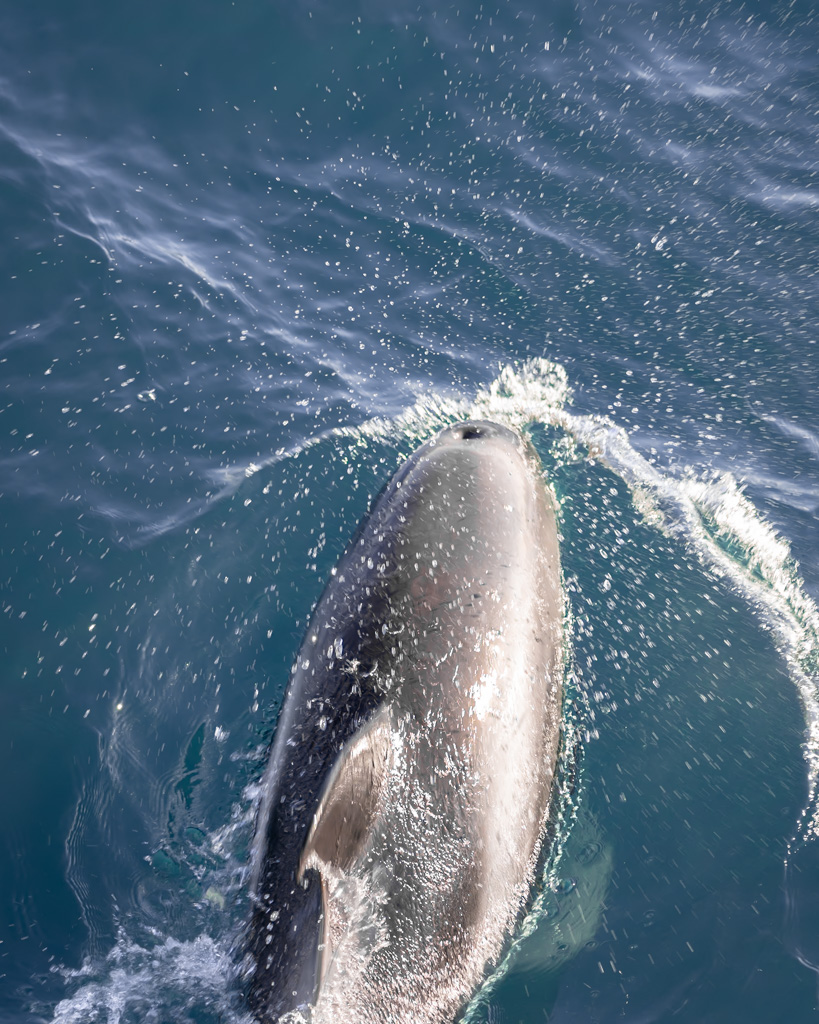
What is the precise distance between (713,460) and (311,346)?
4242 mm

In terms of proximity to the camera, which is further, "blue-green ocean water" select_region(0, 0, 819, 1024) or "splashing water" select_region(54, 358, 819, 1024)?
"blue-green ocean water" select_region(0, 0, 819, 1024)

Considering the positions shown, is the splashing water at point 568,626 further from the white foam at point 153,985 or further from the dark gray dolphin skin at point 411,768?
the dark gray dolphin skin at point 411,768

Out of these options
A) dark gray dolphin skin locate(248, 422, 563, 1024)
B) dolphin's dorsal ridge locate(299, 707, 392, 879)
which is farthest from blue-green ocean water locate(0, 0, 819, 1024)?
dolphin's dorsal ridge locate(299, 707, 392, 879)

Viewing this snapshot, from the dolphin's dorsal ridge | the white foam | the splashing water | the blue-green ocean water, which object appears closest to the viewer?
the dolphin's dorsal ridge

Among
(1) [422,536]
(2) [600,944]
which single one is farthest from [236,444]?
(2) [600,944]

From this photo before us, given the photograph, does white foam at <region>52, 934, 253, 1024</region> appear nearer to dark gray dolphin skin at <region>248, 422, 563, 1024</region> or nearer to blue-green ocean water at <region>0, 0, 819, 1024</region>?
blue-green ocean water at <region>0, 0, 819, 1024</region>

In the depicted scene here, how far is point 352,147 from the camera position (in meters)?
10.5

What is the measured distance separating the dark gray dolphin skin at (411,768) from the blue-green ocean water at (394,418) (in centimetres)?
41

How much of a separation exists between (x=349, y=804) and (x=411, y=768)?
0.42 meters

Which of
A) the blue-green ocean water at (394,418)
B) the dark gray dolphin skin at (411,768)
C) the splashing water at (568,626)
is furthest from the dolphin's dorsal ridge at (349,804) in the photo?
the splashing water at (568,626)

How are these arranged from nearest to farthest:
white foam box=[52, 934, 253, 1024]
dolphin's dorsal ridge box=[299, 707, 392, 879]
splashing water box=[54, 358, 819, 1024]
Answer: dolphin's dorsal ridge box=[299, 707, 392, 879], white foam box=[52, 934, 253, 1024], splashing water box=[54, 358, 819, 1024]

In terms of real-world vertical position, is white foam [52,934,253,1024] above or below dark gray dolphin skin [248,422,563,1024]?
below

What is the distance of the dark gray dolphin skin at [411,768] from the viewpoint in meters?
3.71

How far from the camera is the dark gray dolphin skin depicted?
371cm
